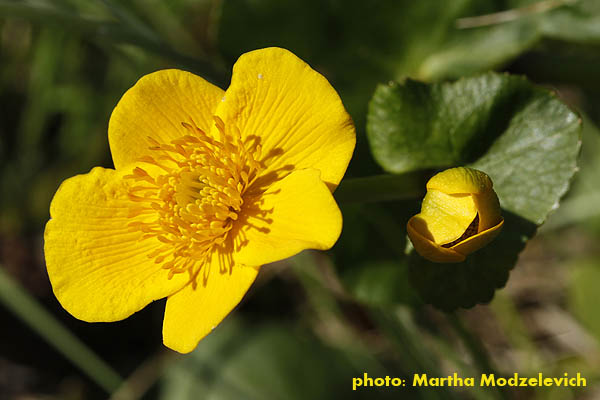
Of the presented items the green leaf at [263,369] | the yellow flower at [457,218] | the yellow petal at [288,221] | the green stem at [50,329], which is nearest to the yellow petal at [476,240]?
the yellow flower at [457,218]

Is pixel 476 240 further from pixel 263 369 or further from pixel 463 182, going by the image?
pixel 263 369

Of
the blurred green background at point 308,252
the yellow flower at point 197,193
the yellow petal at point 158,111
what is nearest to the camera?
the yellow flower at point 197,193

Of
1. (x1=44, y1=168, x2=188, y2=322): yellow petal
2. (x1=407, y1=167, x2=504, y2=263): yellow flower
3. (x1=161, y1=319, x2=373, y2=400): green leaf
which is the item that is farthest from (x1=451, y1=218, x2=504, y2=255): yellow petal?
(x1=161, y1=319, x2=373, y2=400): green leaf

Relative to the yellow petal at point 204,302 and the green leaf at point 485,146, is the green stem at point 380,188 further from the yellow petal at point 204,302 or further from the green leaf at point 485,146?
the yellow petal at point 204,302

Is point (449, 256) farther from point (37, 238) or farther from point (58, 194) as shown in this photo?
point (37, 238)

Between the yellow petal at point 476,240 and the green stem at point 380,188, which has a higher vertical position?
the yellow petal at point 476,240

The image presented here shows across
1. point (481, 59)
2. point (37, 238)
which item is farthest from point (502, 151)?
point (37, 238)

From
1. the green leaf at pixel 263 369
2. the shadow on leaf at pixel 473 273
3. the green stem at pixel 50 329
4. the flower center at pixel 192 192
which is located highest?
the flower center at pixel 192 192
